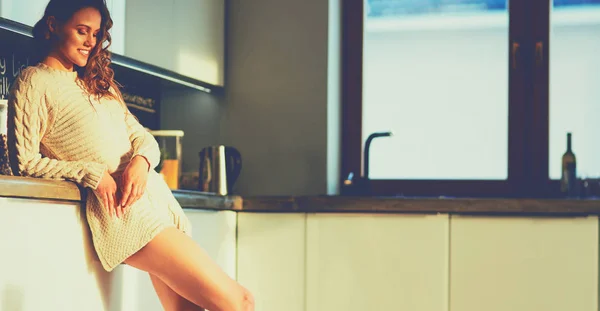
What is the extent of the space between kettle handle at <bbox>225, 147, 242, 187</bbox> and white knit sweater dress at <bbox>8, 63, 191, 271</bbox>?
1.35 m

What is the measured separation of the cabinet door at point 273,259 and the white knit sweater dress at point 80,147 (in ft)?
3.58

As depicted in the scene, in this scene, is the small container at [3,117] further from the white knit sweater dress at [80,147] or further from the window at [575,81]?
the window at [575,81]

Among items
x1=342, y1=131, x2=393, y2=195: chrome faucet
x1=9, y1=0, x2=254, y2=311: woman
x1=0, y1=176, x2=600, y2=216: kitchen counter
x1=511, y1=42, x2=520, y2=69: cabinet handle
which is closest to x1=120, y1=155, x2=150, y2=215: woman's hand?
x1=9, y1=0, x2=254, y2=311: woman

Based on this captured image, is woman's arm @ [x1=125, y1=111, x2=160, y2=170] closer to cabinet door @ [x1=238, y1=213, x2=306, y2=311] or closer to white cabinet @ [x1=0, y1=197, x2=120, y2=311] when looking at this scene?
white cabinet @ [x1=0, y1=197, x2=120, y2=311]

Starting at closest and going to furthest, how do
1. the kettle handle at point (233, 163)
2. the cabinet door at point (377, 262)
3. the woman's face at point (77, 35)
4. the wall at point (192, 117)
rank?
1. the woman's face at point (77, 35)
2. the cabinet door at point (377, 262)
3. the kettle handle at point (233, 163)
4. the wall at point (192, 117)

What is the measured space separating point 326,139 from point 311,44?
40cm

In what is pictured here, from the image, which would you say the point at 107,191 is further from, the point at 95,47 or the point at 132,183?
the point at 95,47

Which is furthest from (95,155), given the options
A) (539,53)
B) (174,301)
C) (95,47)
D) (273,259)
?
(539,53)

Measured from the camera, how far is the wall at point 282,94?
3.65 meters

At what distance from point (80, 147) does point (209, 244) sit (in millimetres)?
1040

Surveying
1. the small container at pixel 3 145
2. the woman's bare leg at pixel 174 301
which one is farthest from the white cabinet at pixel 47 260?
the small container at pixel 3 145

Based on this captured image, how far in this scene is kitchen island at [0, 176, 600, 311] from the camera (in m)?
2.96

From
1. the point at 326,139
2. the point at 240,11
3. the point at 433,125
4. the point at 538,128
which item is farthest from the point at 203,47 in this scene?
the point at 538,128

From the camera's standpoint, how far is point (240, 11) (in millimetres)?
→ 3797
